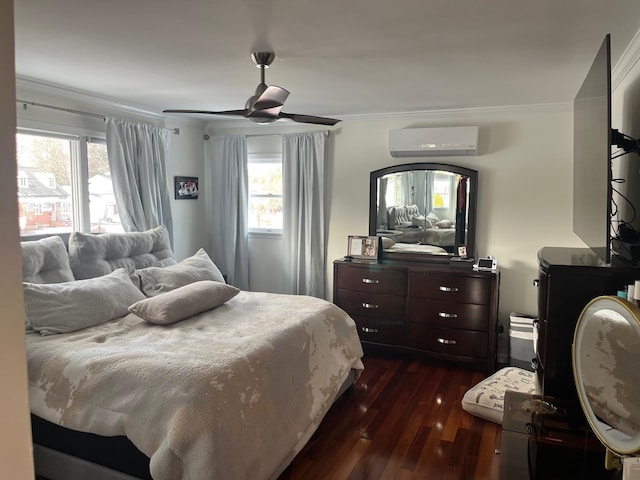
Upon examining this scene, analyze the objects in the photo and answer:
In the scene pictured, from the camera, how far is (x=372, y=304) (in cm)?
429

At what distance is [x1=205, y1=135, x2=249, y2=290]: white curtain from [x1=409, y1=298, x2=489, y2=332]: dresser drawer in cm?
206

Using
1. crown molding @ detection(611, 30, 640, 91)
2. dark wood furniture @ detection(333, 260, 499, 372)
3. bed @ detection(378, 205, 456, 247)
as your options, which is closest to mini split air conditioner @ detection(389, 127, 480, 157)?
bed @ detection(378, 205, 456, 247)

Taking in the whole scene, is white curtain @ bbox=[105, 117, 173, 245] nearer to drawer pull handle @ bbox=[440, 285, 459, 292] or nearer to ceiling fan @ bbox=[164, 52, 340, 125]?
ceiling fan @ bbox=[164, 52, 340, 125]

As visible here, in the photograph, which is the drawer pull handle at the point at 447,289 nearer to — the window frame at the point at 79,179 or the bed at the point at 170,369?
the bed at the point at 170,369

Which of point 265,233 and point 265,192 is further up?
point 265,192

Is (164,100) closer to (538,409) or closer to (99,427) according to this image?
(99,427)

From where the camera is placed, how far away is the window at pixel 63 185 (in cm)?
349

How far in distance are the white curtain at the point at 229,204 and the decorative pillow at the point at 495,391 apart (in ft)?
9.28

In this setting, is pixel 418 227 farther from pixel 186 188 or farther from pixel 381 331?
pixel 186 188

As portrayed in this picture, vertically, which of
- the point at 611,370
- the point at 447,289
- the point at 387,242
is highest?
the point at 387,242

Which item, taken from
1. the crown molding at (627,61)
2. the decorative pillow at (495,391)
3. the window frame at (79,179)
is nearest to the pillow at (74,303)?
the window frame at (79,179)

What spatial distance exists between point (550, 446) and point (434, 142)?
3016 mm

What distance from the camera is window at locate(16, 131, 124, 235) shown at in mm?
3486

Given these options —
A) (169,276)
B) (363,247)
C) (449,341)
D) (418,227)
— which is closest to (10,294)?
(169,276)
